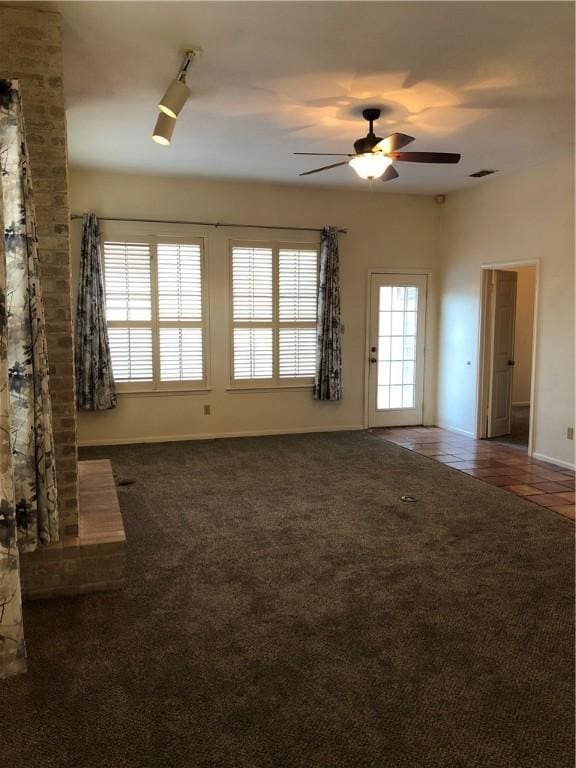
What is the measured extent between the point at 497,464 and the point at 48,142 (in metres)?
4.61

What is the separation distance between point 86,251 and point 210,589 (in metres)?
4.10

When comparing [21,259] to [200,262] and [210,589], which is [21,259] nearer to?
[210,589]

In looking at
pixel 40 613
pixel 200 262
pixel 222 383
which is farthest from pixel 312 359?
pixel 40 613

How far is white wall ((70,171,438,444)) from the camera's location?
618 cm

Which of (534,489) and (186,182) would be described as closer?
(534,489)

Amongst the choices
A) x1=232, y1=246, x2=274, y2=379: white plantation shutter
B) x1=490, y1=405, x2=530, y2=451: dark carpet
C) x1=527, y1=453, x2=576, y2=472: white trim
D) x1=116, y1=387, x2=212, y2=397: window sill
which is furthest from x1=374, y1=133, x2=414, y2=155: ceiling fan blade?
x1=490, y1=405, x2=530, y2=451: dark carpet

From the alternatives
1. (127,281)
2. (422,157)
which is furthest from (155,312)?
(422,157)

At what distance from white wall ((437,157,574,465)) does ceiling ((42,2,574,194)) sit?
44cm

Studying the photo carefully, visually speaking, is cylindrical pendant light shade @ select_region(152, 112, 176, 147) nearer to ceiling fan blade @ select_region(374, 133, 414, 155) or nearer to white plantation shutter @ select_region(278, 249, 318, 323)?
ceiling fan blade @ select_region(374, 133, 414, 155)

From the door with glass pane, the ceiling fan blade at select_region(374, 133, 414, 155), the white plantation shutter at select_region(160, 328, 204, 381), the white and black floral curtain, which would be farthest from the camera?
the door with glass pane

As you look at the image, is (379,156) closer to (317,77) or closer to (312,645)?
(317,77)

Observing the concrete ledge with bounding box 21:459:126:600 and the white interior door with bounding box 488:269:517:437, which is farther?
the white interior door with bounding box 488:269:517:437

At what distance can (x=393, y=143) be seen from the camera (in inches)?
148

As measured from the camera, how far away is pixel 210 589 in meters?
3.00
